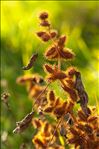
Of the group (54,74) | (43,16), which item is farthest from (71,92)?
(43,16)

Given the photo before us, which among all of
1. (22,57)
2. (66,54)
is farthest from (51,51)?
(22,57)

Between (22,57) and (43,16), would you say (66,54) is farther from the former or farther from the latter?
(22,57)

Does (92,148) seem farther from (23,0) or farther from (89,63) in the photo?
(23,0)

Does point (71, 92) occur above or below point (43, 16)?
below

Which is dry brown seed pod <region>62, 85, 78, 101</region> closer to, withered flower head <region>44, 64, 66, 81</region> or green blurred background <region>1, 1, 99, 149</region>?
withered flower head <region>44, 64, 66, 81</region>

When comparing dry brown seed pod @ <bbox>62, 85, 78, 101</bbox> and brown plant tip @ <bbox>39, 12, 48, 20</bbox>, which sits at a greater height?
brown plant tip @ <bbox>39, 12, 48, 20</bbox>

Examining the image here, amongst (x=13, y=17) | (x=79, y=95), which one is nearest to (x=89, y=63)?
(x=79, y=95)

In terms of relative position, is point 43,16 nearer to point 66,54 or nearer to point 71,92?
point 66,54

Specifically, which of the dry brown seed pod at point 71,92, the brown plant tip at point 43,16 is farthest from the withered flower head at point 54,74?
the brown plant tip at point 43,16

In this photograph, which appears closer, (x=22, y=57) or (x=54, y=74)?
(x=54, y=74)

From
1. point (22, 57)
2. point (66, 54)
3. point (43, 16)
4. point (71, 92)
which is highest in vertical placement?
point (22, 57)

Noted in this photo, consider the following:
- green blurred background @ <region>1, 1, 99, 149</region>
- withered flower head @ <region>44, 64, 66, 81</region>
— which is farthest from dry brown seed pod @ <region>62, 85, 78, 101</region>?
green blurred background @ <region>1, 1, 99, 149</region>
